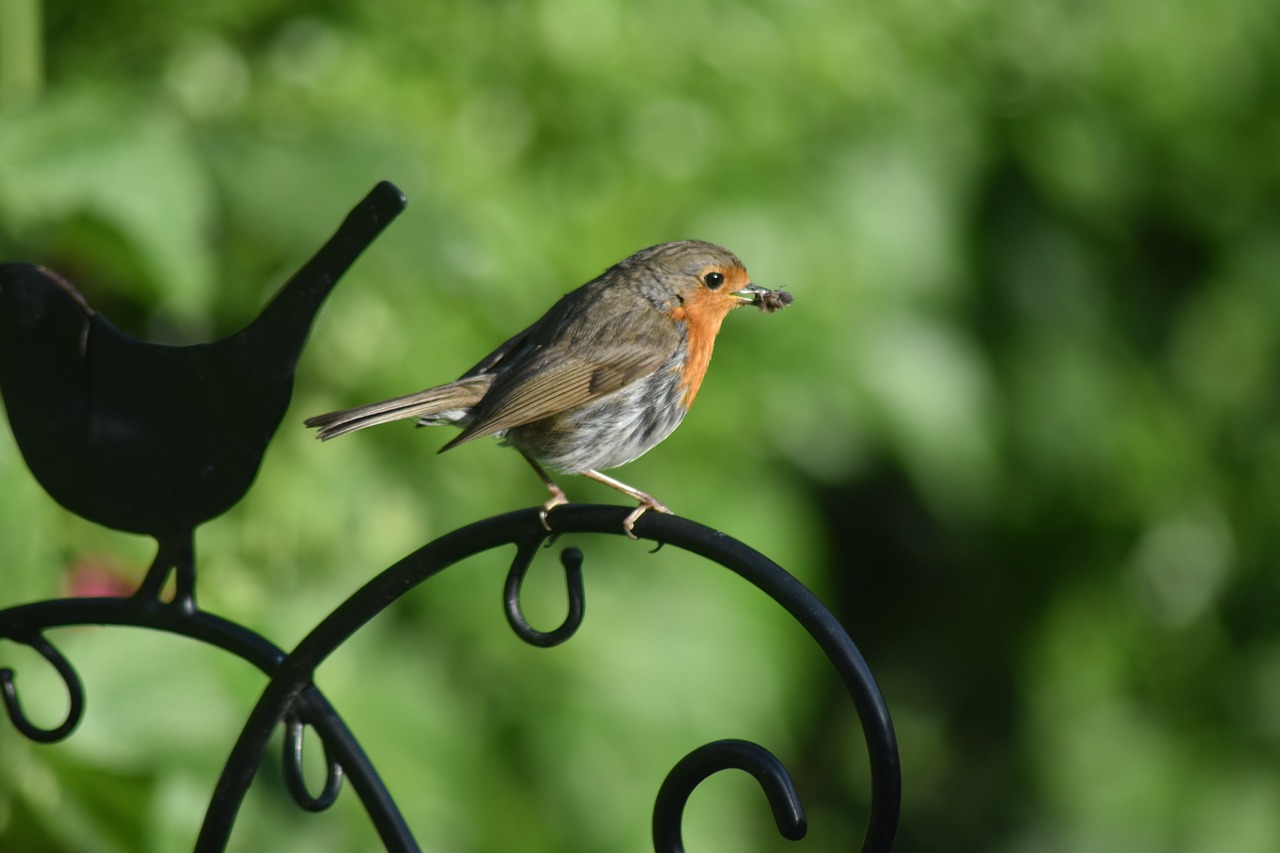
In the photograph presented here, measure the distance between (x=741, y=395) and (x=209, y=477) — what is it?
2194mm

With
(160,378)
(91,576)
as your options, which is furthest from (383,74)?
(160,378)

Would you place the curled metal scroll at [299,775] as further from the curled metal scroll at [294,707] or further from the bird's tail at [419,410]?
the bird's tail at [419,410]

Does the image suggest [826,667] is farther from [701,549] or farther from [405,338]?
[701,549]

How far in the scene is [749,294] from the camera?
7.84 feet

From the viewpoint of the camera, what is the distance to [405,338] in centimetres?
348

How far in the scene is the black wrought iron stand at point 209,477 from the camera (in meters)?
1.73

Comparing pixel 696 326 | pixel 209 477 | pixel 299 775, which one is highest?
pixel 696 326

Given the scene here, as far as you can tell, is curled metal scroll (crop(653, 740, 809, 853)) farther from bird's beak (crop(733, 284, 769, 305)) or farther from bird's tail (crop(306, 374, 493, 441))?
bird's beak (crop(733, 284, 769, 305))

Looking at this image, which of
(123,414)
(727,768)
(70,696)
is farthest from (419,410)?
(727,768)

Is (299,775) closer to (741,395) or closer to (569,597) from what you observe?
(569,597)

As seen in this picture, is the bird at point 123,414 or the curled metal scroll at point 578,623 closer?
the curled metal scroll at point 578,623

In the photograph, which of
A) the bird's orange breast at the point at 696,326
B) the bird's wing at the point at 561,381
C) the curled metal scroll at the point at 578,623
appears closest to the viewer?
the curled metal scroll at the point at 578,623

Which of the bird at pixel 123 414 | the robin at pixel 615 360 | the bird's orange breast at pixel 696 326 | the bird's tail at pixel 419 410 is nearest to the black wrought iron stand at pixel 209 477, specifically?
the bird at pixel 123 414

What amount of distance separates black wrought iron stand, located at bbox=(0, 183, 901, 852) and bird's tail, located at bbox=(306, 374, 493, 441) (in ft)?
0.41
